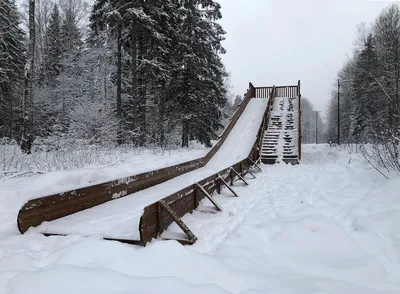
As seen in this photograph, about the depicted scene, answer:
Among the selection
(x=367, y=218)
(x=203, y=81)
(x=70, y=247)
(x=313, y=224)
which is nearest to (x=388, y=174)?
(x=367, y=218)

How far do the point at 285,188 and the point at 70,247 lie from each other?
19.6 feet

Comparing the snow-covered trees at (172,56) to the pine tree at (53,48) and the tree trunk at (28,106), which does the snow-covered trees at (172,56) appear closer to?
the tree trunk at (28,106)

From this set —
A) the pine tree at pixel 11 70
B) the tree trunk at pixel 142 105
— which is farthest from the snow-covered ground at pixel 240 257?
the pine tree at pixel 11 70

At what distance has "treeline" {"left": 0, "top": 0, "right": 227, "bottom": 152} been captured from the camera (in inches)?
599

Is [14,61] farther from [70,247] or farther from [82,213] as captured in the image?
[70,247]

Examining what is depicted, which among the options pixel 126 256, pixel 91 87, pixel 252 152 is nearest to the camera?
pixel 126 256

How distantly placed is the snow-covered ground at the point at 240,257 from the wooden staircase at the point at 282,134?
9.26m

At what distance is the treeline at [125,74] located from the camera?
15211 millimetres

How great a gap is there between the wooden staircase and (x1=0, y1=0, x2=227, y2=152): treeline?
3.84m

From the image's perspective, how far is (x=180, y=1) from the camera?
17891mm

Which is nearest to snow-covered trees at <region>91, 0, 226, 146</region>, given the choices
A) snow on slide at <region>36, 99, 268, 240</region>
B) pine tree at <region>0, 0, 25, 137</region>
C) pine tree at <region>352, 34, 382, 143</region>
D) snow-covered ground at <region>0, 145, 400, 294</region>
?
pine tree at <region>0, 0, 25, 137</region>

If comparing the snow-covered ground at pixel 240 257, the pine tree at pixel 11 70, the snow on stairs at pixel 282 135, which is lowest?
the snow-covered ground at pixel 240 257

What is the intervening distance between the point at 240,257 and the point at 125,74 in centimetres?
2189

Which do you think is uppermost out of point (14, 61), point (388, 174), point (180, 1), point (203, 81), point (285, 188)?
point (180, 1)
